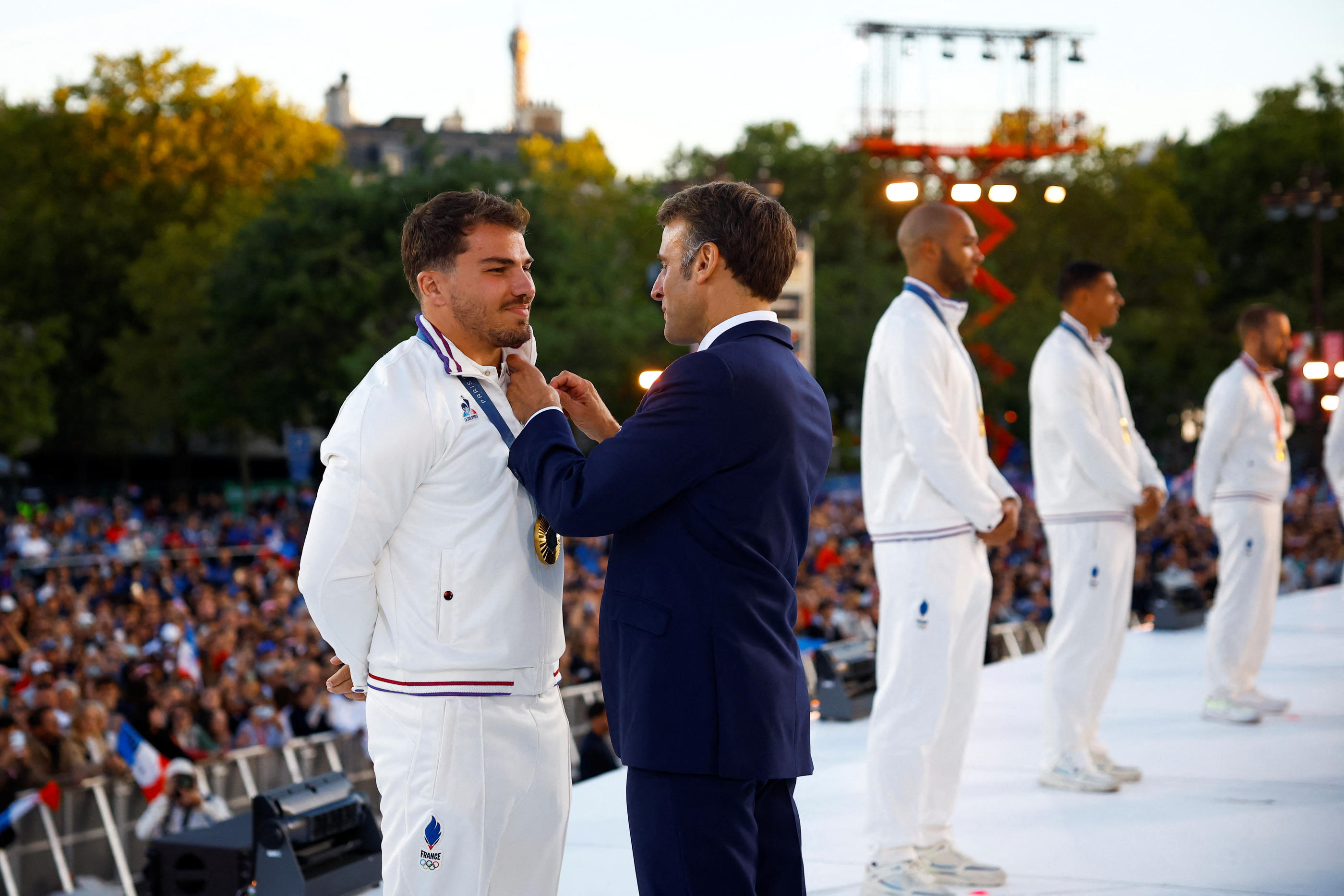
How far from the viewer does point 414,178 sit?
103 feet

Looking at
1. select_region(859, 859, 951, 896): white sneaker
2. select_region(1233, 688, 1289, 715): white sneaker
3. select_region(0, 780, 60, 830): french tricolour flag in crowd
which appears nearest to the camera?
select_region(859, 859, 951, 896): white sneaker

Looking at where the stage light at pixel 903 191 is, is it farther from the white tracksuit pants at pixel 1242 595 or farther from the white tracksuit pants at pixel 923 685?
the white tracksuit pants at pixel 923 685

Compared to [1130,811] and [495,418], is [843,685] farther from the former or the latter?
[495,418]

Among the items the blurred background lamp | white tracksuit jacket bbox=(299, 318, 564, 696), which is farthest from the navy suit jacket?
the blurred background lamp

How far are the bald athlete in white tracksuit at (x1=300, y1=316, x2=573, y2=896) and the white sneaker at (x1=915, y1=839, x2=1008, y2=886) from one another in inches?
79.9

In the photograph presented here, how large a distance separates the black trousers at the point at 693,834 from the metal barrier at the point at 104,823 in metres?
4.29

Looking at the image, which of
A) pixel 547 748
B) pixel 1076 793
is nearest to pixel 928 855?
pixel 1076 793

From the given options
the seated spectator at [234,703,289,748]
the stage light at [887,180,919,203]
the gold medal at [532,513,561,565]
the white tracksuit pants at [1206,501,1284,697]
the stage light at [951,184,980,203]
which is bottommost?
the seated spectator at [234,703,289,748]

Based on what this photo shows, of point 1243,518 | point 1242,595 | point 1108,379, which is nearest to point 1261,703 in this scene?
point 1242,595

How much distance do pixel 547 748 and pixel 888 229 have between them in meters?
58.1

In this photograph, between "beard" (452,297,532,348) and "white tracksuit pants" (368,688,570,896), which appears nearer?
"white tracksuit pants" (368,688,570,896)

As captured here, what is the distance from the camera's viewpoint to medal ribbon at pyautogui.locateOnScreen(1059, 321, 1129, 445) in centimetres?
617

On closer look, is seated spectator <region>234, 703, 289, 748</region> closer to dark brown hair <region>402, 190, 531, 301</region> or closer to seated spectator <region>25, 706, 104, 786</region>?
seated spectator <region>25, 706, 104, 786</region>

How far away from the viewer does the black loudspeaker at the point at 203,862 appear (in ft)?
16.4
